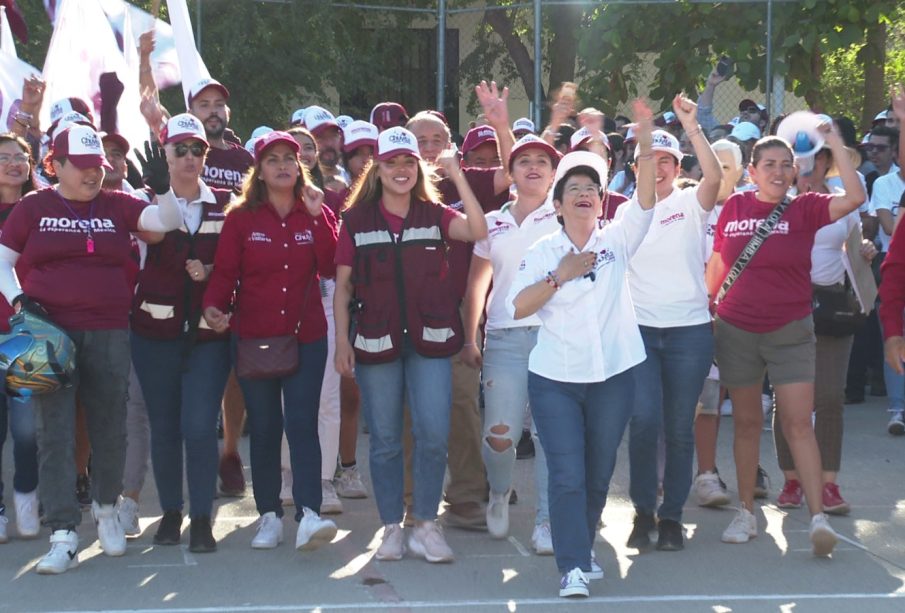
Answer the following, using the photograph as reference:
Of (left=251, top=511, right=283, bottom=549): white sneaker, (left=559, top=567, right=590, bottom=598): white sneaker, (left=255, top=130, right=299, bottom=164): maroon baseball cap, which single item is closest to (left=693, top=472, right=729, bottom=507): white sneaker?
(left=559, top=567, right=590, bottom=598): white sneaker

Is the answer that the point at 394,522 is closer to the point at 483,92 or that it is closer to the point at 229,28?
the point at 483,92

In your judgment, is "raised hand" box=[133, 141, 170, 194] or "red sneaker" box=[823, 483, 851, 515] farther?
"red sneaker" box=[823, 483, 851, 515]

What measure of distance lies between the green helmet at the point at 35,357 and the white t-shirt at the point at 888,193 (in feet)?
23.4

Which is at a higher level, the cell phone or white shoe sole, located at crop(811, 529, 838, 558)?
the cell phone

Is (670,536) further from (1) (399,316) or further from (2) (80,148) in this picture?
(2) (80,148)

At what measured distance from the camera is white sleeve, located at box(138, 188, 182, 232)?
280 inches

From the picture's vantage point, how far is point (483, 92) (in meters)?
7.72

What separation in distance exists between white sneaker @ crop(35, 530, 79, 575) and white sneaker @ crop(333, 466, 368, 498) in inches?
78.2

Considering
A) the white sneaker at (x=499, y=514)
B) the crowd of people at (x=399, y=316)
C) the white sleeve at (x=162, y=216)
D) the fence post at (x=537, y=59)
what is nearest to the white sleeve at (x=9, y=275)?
the crowd of people at (x=399, y=316)

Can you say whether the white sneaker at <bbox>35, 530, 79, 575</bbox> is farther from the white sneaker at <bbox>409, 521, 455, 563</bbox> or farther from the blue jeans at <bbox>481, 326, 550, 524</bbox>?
the blue jeans at <bbox>481, 326, 550, 524</bbox>

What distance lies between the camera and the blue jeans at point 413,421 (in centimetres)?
714

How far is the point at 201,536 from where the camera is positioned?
24.1 feet

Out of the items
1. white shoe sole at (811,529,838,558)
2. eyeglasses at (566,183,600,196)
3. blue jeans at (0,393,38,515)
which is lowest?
white shoe sole at (811,529,838,558)

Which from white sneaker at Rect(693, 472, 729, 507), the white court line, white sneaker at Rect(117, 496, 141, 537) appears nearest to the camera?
the white court line
